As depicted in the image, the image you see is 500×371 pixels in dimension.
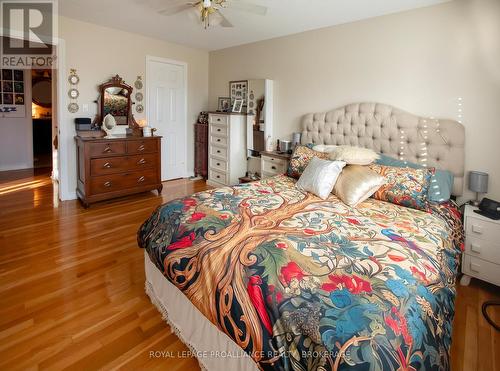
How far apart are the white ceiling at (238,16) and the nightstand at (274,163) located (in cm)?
162

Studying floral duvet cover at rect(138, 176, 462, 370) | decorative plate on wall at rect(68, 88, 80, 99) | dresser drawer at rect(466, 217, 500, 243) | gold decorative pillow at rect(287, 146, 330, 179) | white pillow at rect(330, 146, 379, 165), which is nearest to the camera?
floral duvet cover at rect(138, 176, 462, 370)

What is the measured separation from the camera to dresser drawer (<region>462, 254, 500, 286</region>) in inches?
92.7

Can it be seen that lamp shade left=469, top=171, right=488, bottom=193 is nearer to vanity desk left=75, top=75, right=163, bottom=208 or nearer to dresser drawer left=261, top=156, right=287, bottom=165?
dresser drawer left=261, top=156, right=287, bottom=165

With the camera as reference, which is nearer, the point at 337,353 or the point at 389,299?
the point at 337,353

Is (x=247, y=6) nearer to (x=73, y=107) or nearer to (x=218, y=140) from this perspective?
(x=218, y=140)

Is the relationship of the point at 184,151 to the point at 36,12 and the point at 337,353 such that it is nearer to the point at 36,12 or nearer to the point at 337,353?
the point at 36,12

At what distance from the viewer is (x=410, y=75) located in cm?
310

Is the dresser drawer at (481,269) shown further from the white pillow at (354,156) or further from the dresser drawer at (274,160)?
the dresser drawer at (274,160)

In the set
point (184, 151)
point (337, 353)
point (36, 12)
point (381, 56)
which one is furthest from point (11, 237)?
point (381, 56)

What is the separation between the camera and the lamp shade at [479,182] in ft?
8.63

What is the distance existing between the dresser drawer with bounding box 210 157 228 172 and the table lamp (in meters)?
3.30

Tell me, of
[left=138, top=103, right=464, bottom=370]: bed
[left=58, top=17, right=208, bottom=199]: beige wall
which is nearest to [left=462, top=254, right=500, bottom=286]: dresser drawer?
[left=138, top=103, right=464, bottom=370]: bed

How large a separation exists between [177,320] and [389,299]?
1.26 metres

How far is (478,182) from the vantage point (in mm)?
2641
